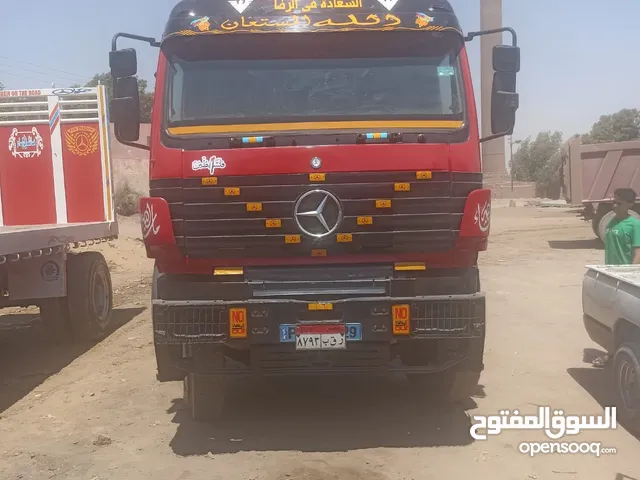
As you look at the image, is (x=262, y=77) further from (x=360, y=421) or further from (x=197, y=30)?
(x=360, y=421)

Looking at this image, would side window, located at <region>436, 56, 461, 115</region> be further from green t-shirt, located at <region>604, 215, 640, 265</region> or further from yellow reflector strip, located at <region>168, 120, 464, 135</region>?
green t-shirt, located at <region>604, 215, 640, 265</region>

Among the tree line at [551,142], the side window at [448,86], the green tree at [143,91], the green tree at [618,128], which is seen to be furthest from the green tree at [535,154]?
the side window at [448,86]

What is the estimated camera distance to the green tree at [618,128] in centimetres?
6506

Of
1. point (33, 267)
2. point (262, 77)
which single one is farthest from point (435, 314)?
point (33, 267)

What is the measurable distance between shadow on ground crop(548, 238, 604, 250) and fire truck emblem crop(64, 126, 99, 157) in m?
12.8

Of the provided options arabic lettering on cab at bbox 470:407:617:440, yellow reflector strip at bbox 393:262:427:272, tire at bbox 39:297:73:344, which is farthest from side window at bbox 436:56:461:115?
tire at bbox 39:297:73:344

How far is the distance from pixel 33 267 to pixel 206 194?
4.15 metres

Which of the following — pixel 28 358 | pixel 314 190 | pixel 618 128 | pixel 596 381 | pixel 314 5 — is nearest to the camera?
pixel 314 190

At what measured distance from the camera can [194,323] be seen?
15.2 ft

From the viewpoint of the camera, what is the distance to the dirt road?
14.9 ft

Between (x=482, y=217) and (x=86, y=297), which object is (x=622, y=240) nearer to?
(x=482, y=217)

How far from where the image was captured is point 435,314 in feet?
15.3

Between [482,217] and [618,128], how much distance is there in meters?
68.1

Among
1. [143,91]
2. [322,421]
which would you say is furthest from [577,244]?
[143,91]
